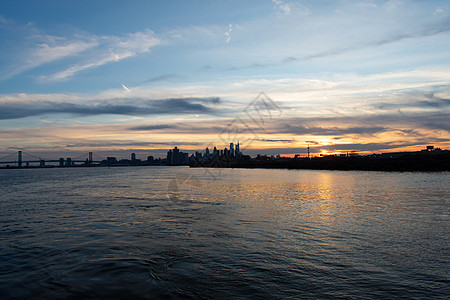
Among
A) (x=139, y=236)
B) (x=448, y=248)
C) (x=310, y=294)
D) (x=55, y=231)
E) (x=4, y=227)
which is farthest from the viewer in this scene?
(x=4, y=227)

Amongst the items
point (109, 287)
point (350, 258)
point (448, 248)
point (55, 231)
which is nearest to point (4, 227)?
point (55, 231)

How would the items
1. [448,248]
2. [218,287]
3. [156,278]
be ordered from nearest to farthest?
[218,287] → [156,278] → [448,248]

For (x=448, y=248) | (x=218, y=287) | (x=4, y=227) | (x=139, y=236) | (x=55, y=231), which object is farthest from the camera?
(x=4, y=227)

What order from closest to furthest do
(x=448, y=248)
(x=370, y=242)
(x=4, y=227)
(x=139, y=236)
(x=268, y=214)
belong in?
(x=448, y=248), (x=370, y=242), (x=139, y=236), (x=4, y=227), (x=268, y=214)

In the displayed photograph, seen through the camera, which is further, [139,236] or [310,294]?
[139,236]

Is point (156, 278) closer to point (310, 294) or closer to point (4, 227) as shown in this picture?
point (310, 294)

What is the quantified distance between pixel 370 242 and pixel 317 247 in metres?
2.90

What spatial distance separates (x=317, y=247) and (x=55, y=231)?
1557cm

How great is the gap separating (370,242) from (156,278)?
10.5m

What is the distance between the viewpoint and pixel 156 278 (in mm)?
11297

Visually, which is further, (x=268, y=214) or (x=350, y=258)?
(x=268, y=214)

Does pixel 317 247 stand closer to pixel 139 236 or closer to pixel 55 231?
pixel 139 236

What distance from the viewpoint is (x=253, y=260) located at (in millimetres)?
13016

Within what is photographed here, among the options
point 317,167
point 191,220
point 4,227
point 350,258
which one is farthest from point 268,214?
point 317,167
